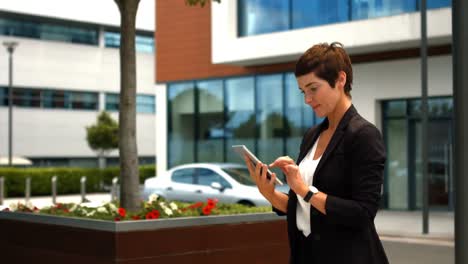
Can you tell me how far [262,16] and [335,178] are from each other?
20837 mm

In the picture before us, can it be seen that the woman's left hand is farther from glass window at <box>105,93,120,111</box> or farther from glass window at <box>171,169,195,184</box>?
glass window at <box>105,93,120,111</box>

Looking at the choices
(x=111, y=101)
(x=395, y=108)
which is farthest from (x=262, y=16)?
(x=111, y=101)

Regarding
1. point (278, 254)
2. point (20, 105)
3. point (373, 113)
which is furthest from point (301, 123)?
point (20, 105)

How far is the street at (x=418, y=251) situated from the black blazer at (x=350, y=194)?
868cm

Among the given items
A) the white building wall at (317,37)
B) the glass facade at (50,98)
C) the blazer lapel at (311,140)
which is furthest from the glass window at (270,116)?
the glass facade at (50,98)

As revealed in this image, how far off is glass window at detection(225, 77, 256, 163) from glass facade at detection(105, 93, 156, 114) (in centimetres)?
2781

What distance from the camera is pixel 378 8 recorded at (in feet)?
66.9

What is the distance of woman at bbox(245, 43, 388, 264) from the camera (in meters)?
2.99

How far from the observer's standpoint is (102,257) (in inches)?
250

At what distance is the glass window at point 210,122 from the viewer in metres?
26.5

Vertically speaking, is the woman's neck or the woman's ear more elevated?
the woman's ear

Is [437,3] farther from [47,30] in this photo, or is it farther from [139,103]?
[139,103]

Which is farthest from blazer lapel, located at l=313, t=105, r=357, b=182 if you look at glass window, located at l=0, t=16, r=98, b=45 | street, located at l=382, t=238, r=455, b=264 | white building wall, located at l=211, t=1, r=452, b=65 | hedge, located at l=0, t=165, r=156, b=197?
glass window, located at l=0, t=16, r=98, b=45

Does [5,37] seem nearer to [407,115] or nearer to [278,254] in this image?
[407,115]
